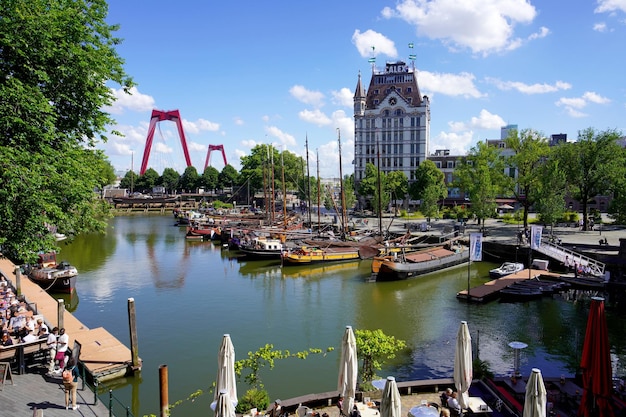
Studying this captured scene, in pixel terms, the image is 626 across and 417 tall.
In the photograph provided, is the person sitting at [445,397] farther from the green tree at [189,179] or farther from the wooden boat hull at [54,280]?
the green tree at [189,179]

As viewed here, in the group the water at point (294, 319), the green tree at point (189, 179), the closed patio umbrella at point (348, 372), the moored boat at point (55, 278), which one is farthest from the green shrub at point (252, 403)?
the green tree at point (189, 179)

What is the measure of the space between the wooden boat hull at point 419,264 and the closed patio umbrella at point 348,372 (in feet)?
79.0

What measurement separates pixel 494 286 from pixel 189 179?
376 feet

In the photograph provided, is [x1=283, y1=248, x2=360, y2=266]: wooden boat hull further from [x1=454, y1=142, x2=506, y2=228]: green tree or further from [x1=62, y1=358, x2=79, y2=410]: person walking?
[x1=62, y1=358, x2=79, y2=410]: person walking

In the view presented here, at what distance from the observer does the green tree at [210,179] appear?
432 ft

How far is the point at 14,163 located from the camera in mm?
13430

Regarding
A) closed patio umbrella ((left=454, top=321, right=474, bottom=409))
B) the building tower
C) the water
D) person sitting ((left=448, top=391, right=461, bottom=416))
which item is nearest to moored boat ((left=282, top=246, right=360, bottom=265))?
the water

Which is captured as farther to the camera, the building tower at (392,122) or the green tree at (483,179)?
the building tower at (392,122)

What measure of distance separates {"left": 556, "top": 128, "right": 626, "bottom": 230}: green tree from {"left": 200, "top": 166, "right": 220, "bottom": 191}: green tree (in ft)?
315

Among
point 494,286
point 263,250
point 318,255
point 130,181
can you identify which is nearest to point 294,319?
point 494,286

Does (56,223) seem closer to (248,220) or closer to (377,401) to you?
(377,401)

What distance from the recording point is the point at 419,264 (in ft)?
124

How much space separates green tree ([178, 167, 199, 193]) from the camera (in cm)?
13425

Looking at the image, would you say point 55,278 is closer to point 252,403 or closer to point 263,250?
point 263,250
